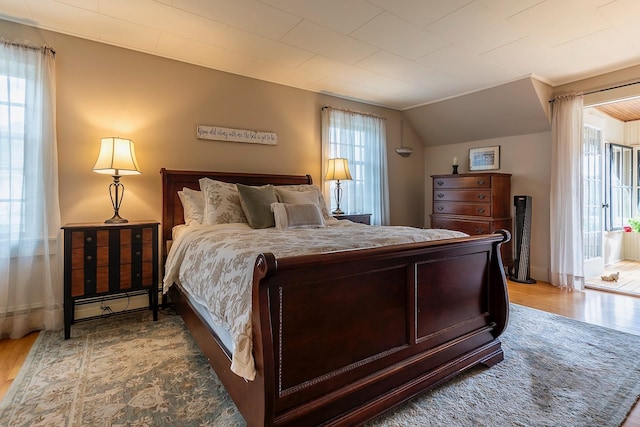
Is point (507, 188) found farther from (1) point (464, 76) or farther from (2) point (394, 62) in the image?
(2) point (394, 62)

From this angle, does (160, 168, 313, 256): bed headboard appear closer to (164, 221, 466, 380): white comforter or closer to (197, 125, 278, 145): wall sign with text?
(197, 125, 278, 145): wall sign with text

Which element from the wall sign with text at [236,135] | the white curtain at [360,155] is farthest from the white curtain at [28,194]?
the white curtain at [360,155]

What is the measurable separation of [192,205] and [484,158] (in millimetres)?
4098

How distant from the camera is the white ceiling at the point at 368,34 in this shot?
92.6 inches

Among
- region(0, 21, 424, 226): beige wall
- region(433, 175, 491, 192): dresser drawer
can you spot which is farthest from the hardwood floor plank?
region(433, 175, 491, 192): dresser drawer

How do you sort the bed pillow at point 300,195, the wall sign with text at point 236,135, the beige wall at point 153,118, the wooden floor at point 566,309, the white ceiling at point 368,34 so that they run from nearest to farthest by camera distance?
the wooden floor at point 566,309 → the white ceiling at point 368,34 → the beige wall at point 153,118 → the bed pillow at point 300,195 → the wall sign with text at point 236,135

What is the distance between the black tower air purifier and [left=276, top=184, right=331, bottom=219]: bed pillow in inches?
106

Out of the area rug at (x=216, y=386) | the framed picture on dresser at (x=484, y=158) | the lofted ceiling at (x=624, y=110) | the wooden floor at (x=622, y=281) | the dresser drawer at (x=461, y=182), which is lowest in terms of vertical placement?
the area rug at (x=216, y=386)

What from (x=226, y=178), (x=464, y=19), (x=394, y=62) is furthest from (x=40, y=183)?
(x=464, y=19)

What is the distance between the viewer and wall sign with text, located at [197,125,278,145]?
11.2 ft

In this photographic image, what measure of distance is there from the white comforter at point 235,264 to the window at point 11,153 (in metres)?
1.29

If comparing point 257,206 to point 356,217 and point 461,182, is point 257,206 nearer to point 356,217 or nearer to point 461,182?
point 356,217

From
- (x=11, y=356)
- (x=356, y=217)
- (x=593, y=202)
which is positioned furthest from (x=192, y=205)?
(x=593, y=202)

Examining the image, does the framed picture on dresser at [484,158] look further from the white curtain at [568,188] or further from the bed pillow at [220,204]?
the bed pillow at [220,204]
